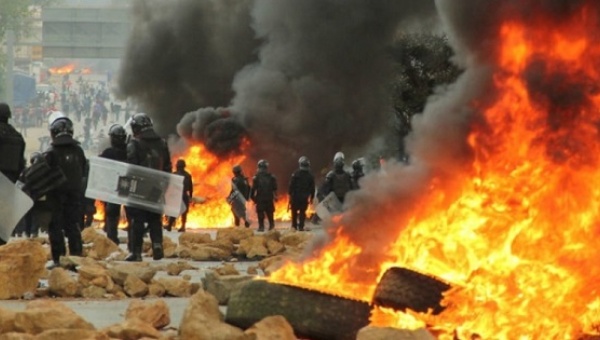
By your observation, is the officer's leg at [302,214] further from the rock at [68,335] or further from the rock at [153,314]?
the rock at [68,335]

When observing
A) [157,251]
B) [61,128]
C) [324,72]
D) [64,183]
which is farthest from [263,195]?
[64,183]

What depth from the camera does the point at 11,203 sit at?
16078mm

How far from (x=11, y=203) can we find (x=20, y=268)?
4.42ft

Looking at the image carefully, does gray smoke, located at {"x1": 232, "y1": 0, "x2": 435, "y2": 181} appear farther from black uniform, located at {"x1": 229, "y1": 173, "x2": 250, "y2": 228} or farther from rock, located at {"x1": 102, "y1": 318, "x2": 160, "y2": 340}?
rock, located at {"x1": 102, "y1": 318, "x2": 160, "y2": 340}

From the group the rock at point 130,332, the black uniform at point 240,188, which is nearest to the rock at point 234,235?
the black uniform at point 240,188

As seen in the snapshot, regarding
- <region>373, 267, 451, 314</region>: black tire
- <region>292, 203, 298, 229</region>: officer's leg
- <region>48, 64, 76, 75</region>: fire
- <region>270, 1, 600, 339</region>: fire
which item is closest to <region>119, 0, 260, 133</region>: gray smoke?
<region>292, 203, 298, 229</region>: officer's leg

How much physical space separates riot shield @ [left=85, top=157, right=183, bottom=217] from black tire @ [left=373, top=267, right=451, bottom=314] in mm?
9062

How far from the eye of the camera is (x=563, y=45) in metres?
11.7

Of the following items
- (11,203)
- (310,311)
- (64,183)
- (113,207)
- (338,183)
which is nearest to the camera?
(310,311)

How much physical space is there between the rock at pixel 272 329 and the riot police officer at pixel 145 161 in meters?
8.81

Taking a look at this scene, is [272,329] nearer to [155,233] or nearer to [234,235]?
[155,233]

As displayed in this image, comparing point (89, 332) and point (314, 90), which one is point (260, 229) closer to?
point (314, 90)

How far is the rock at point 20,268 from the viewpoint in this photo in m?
14.7

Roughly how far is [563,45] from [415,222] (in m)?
1.60
